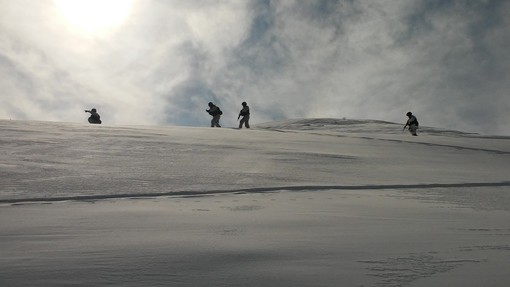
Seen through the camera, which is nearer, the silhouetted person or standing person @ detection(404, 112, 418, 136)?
standing person @ detection(404, 112, 418, 136)

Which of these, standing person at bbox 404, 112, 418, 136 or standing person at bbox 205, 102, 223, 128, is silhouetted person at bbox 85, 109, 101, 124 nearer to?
standing person at bbox 205, 102, 223, 128

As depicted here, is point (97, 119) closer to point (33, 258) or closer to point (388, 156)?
point (388, 156)

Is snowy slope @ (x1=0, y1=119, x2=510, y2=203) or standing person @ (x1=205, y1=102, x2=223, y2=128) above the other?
standing person @ (x1=205, y1=102, x2=223, y2=128)

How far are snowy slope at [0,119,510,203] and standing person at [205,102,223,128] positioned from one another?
9179mm

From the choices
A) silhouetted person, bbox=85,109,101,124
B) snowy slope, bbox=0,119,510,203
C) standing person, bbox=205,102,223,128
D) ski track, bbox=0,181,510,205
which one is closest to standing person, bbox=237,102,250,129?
standing person, bbox=205,102,223,128

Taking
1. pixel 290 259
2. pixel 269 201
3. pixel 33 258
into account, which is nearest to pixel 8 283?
pixel 33 258

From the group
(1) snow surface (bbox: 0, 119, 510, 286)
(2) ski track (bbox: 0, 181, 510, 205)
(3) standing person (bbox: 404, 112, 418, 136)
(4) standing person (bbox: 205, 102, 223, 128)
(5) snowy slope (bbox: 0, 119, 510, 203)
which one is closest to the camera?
(1) snow surface (bbox: 0, 119, 510, 286)

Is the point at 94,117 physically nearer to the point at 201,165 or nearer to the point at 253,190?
the point at 201,165

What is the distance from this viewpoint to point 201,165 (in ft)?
29.0

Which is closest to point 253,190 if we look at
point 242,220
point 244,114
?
point 242,220

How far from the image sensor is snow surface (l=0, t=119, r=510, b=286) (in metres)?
2.36

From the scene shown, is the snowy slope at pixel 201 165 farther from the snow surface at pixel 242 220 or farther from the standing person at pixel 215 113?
the standing person at pixel 215 113

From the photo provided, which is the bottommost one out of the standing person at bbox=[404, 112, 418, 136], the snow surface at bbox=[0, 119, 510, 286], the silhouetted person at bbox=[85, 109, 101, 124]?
the snow surface at bbox=[0, 119, 510, 286]

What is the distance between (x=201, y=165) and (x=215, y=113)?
579 inches
